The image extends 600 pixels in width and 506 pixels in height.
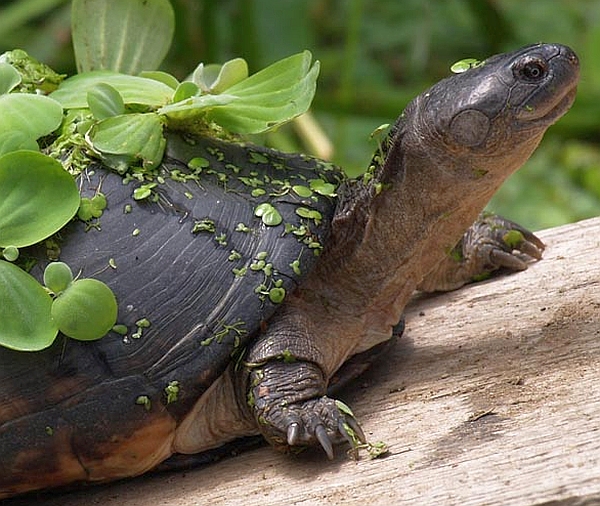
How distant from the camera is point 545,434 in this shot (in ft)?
4.58

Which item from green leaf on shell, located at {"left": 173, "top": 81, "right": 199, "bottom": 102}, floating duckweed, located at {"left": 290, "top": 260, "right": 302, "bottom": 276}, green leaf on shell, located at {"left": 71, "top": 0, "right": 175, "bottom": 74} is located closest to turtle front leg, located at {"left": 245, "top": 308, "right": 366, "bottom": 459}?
floating duckweed, located at {"left": 290, "top": 260, "right": 302, "bottom": 276}

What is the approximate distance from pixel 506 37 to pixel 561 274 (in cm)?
222

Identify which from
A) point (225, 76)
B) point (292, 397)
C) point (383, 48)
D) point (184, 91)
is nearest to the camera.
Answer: point (292, 397)

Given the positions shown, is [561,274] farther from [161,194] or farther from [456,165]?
[161,194]

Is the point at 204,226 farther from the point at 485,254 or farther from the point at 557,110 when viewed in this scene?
the point at 485,254

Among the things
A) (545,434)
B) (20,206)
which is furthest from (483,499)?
(20,206)

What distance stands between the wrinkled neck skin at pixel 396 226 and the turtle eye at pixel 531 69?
102mm

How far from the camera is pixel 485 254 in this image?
2.03 m

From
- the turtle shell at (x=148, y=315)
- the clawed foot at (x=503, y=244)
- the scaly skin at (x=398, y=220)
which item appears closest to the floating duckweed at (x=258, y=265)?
the turtle shell at (x=148, y=315)

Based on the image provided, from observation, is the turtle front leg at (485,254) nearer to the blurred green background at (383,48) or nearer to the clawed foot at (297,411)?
the clawed foot at (297,411)

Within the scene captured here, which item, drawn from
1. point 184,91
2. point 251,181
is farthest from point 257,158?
point 184,91

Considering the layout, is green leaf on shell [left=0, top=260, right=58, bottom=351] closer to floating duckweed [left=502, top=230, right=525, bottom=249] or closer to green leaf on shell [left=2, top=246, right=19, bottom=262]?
green leaf on shell [left=2, top=246, right=19, bottom=262]

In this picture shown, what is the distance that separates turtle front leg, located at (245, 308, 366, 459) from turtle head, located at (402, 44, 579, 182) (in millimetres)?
408

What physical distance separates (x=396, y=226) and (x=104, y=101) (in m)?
0.55
